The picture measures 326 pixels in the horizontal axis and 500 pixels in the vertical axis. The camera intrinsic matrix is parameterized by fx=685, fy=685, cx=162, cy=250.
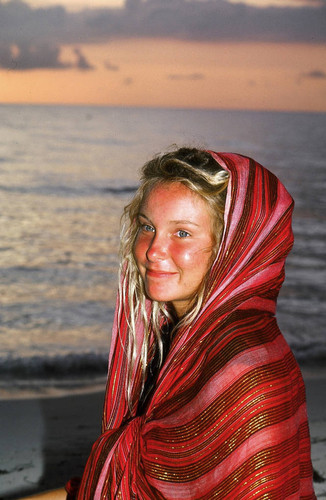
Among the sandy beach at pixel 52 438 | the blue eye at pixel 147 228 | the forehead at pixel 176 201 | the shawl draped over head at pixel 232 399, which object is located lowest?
the sandy beach at pixel 52 438

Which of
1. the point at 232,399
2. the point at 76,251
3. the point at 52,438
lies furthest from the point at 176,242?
the point at 76,251

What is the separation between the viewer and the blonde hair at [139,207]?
194 centimetres

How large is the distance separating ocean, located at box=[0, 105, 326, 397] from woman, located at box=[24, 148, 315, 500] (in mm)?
392

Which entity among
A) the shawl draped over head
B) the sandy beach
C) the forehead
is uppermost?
the forehead

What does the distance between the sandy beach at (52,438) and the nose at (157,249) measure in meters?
2.17

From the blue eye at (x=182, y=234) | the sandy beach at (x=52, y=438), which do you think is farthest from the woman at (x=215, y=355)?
the sandy beach at (x=52, y=438)

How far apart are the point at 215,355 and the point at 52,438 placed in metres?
3.00

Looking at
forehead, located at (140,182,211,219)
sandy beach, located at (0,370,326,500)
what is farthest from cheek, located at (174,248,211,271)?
sandy beach, located at (0,370,326,500)

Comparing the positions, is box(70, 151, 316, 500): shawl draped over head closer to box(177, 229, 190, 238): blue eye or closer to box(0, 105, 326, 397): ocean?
box(177, 229, 190, 238): blue eye

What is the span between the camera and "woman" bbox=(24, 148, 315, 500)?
170cm

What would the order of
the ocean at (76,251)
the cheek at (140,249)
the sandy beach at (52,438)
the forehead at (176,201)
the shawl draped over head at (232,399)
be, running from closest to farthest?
1. the shawl draped over head at (232,399)
2. the forehead at (176,201)
3. the cheek at (140,249)
4. the sandy beach at (52,438)
5. the ocean at (76,251)

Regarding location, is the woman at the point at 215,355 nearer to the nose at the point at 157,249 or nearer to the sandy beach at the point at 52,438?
the nose at the point at 157,249

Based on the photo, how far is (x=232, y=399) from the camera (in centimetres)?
169

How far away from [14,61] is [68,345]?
1883cm
